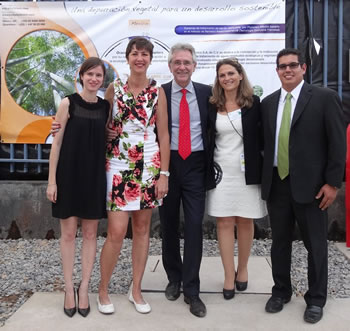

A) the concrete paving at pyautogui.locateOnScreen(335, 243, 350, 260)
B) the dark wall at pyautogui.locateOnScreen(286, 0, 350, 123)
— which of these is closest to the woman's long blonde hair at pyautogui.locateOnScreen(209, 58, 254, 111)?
the dark wall at pyautogui.locateOnScreen(286, 0, 350, 123)

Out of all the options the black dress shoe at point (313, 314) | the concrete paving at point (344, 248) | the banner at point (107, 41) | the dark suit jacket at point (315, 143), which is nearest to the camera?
the dark suit jacket at point (315, 143)

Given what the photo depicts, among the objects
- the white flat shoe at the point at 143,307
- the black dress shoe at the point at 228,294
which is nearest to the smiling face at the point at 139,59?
the white flat shoe at the point at 143,307

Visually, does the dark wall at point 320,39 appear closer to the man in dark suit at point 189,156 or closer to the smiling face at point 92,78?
the man in dark suit at point 189,156

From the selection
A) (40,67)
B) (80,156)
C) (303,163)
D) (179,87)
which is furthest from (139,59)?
(40,67)

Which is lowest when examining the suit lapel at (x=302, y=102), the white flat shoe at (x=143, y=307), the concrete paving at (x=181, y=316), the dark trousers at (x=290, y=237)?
the concrete paving at (x=181, y=316)

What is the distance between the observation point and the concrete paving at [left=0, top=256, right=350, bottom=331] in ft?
9.57

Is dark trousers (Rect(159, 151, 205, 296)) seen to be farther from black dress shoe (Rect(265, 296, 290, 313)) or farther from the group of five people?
black dress shoe (Rect(265, 296, 290, 313))

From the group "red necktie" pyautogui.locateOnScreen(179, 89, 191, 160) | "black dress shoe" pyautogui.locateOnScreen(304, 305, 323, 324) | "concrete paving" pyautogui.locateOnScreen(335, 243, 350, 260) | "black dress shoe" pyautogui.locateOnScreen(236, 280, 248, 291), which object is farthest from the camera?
"concrete paving" pyautogui.locateOnScreen(335, 243, 350, 260)

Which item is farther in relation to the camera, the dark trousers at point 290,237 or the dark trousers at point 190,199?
the dark trousers at point 190,199

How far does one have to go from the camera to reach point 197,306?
10.3 ft

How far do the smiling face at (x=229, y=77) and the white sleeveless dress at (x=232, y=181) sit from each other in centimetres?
20

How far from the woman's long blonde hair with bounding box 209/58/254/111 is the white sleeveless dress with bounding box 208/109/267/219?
3.0 inches

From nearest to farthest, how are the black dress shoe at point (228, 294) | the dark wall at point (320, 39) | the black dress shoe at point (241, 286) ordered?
1. the black dress shoe at point (228, 294)
2. the black dress shoe at point (241, 286)
3. the dark wall at point (320, 39)

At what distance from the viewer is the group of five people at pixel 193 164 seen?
9.62 ft
